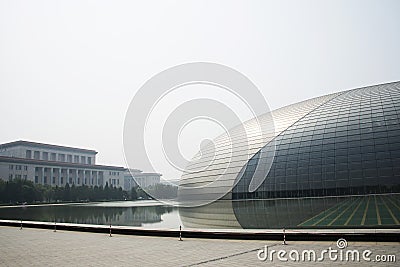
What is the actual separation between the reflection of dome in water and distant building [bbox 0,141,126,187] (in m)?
52.0

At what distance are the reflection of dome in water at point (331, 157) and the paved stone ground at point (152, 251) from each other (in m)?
13.1

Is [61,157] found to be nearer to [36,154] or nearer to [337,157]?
[36,154]

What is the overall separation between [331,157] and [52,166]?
222ft

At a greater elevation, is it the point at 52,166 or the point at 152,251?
the point at 52,166

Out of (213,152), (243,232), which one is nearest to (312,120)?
(213,152)

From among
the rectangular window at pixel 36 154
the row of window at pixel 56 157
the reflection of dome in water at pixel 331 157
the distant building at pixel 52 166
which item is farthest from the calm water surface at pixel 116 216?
the rectangular window at pixel 36 154

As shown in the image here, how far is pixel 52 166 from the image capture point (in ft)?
267

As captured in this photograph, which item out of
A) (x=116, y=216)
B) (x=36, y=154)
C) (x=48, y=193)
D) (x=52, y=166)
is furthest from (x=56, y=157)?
(x=116, y=216)

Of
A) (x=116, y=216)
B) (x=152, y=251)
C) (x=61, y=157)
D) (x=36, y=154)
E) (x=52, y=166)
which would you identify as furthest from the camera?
(x=61, y=157)

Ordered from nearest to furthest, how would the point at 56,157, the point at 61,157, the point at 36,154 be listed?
the point at 36,154
the point at 56,157
the point at 61,157

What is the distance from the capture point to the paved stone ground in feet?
24.1

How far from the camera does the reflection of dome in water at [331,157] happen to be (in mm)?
25719

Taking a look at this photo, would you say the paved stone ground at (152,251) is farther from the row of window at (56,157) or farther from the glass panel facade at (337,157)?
the row of window at (56,157)

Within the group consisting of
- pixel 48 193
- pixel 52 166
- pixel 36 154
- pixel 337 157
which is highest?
pixel 36 154
